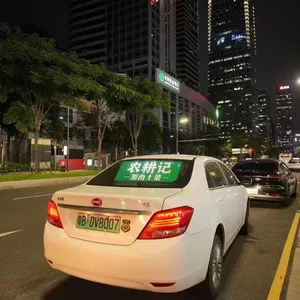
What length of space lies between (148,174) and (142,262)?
1.46 m

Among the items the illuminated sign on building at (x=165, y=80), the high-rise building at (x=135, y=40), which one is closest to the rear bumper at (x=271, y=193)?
the illuminated sign on building at (x=165, y=80)

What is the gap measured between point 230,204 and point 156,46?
117 meters

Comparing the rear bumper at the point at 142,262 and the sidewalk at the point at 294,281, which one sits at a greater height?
the rear bumper at the point at 142,262

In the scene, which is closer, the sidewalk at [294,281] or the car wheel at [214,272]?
the car wheel at [214,272]

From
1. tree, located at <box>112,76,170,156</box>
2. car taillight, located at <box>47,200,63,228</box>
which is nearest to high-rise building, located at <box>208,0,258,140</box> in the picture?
tree, located at <box>112,76,170,156</box>

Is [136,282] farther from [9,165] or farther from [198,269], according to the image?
[9,165]

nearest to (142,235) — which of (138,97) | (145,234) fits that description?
(145,234)

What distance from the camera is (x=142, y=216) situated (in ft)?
9.98

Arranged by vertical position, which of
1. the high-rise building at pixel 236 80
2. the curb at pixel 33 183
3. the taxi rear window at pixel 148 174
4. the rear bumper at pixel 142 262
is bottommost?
the curb at pixel 33 183

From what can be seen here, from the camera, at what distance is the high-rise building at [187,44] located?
158m

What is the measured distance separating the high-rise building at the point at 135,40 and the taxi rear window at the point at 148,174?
93296mm

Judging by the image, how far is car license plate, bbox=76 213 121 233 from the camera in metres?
3.12

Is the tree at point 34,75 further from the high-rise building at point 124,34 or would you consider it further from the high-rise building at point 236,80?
the high-rise building at point 236,80

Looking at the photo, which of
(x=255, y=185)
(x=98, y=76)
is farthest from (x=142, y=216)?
(x=98, y=76)
